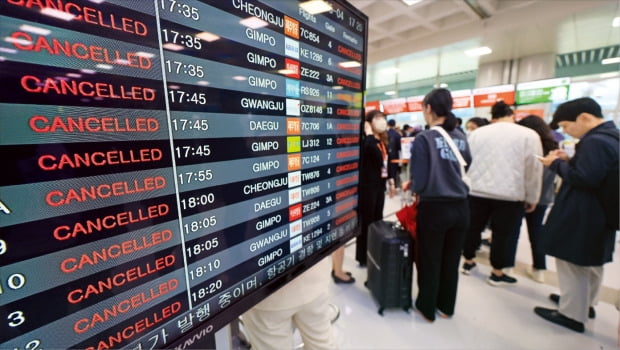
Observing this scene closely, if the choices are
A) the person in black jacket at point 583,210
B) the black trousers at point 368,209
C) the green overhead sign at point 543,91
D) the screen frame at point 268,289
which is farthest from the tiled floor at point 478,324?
the green overhead sign at point 543,91

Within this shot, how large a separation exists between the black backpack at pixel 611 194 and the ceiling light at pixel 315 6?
2001 mm

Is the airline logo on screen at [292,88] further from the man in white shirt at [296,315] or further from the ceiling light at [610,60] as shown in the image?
the ceiling light at [610,60]

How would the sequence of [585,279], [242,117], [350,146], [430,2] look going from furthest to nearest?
[430,2], [585,279], [350,146], [242,117]

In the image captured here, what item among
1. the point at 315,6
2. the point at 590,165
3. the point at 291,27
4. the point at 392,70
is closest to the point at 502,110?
the point at 590,165

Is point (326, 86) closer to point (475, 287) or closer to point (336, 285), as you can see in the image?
point (336, 285)

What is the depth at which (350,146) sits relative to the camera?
1.16 m

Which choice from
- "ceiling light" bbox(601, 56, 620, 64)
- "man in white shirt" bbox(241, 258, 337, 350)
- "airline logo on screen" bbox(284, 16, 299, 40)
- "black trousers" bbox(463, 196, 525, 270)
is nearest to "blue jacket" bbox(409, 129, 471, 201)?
"black trousers" bbox(463, 196, 525, 270)

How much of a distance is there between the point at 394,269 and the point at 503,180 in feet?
4.31

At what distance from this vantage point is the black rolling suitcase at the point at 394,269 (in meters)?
2.09

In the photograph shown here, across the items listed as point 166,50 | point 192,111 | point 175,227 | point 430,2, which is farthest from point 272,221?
point 430,2

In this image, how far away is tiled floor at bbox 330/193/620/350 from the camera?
1.82 metres

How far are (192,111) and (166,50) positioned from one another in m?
0.13

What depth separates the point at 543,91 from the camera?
5.87 m

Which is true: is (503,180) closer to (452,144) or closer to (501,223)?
(501,223)
